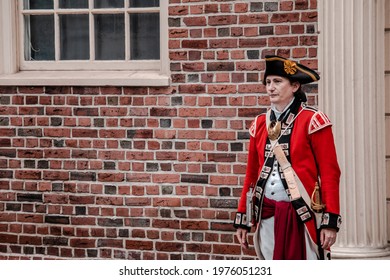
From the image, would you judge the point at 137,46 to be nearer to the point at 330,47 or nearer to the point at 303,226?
the point at 330,47

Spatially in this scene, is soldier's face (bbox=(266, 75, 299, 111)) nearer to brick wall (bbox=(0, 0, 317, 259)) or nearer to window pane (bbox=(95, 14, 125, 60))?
brick wall (bbox=(0, 0, 317, 259))

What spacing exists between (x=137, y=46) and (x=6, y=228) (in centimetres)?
184

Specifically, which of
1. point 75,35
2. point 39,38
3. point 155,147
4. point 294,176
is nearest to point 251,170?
point 294,176

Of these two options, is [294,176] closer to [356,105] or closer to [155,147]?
[356,105]

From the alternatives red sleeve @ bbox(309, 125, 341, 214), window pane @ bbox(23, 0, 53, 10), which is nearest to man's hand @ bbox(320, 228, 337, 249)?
red sleeve @ bbox(309, 125, 341, 214)

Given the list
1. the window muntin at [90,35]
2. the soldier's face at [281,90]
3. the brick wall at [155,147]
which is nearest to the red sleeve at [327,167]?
the soldier's face at [281,90]

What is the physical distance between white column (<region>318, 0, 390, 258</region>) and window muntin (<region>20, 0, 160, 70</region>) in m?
1.46

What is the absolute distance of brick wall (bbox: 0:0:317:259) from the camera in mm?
6996

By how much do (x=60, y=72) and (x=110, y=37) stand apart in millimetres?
499

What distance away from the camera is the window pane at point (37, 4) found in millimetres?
7648

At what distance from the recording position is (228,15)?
7.03m

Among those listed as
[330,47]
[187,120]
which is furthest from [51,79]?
[330,47]

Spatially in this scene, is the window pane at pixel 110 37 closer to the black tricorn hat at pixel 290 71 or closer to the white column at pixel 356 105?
the white column at pixel 356 105

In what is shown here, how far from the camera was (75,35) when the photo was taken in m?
7.60
